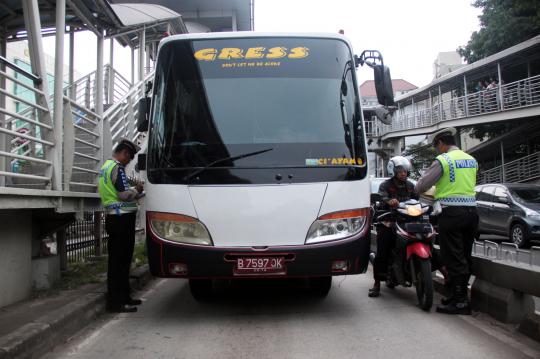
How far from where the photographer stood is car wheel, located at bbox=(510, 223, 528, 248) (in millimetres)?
12195

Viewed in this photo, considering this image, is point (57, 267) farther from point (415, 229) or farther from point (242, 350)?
point (415, 229)

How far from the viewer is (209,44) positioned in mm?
→ 5434

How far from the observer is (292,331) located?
15.6ft

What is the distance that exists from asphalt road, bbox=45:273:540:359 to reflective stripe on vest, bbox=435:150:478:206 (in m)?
1.20

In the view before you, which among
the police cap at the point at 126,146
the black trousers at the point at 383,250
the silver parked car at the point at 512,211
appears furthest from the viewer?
the silver parked car at the point at 512,211

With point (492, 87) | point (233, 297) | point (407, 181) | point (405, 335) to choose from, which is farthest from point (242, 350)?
point (492, 87)

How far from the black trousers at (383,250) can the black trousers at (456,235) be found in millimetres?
883

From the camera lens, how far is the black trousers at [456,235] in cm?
513

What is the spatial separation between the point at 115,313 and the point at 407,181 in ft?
12.3

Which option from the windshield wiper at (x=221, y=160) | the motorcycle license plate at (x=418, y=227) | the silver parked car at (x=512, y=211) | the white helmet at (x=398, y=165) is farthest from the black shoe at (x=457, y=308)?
the silver parked car at (x=512, y=211)

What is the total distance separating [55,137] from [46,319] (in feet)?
7.24

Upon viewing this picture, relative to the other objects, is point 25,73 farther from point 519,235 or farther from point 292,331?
point 519,235

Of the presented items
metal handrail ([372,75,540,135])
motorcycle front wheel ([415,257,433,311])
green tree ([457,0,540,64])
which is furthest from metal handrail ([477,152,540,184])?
motorcycle front wheel ([415,257,433,311])

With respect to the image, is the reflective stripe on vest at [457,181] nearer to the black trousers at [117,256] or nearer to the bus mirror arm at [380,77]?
the bus mirror arm at [380,77]
